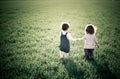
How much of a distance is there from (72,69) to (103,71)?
1.12 m

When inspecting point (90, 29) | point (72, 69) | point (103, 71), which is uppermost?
point (90, 29)

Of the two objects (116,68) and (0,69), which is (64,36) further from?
(0,69)

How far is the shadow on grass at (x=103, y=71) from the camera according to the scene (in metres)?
5.01

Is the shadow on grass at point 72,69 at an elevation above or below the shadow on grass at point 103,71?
above

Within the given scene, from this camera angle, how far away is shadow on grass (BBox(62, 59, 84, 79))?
4989 mm

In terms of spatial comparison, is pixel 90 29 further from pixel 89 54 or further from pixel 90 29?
pixel 89 54

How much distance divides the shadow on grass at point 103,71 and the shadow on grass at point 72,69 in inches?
24.1

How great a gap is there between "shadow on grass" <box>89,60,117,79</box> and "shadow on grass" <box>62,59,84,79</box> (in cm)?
61

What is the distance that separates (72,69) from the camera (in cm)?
539

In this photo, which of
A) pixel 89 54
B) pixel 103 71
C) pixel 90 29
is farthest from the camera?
pixel 89 54

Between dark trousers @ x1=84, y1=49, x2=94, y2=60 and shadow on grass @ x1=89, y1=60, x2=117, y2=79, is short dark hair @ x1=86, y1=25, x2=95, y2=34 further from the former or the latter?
shadow on grass @ x1=89, y1=60, x2=117, y2=79

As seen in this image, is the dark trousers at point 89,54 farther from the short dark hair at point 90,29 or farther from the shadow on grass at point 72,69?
the short dark hair at point 90,29

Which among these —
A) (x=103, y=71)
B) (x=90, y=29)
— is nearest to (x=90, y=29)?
(x=90, y=29)

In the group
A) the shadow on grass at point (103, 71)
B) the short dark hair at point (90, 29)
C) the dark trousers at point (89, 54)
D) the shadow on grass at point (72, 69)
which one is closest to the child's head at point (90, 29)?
the short dark hair at point (90, 29)
